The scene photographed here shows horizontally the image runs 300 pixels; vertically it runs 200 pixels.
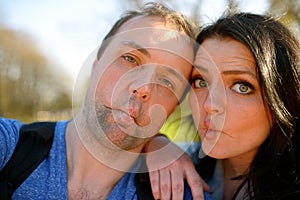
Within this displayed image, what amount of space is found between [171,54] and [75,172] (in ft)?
2.66

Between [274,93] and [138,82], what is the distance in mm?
720

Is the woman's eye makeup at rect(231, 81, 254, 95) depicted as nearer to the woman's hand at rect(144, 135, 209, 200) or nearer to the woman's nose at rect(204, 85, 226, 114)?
the woman's nose at rect(204, 85, 226, 114)

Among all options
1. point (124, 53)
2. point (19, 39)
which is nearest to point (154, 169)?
point (124, 53)

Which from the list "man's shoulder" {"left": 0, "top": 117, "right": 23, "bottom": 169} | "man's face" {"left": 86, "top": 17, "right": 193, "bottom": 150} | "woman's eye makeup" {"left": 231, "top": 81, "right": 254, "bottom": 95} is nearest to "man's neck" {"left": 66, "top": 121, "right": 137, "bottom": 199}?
"man's face" {"left": 86, "top": 17, "right": 193, "bottom": 150}

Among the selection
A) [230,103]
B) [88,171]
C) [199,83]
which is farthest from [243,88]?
[88,171]

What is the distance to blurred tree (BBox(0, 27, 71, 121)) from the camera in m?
15.3

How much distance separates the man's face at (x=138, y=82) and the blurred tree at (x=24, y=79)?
41.8 ft

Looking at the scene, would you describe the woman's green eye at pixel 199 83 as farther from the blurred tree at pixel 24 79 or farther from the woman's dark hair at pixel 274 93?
the blurred tree at pixel 24 79

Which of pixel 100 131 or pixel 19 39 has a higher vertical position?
pixel 100 131

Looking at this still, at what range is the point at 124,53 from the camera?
205 centimetres

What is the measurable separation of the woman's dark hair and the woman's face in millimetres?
46

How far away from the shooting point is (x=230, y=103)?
194 cm

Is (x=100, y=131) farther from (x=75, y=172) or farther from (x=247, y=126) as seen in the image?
(x=247, y=126)

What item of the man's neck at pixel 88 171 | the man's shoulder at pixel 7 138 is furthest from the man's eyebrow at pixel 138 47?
the man's shoulder at pixel 7 138
